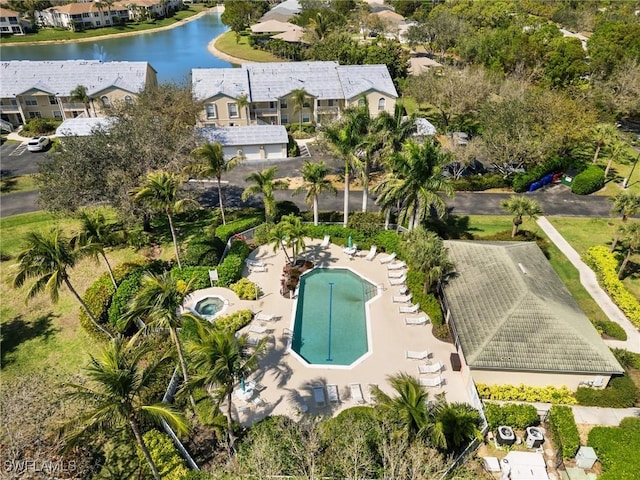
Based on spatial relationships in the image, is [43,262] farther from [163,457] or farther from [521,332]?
[521,332]

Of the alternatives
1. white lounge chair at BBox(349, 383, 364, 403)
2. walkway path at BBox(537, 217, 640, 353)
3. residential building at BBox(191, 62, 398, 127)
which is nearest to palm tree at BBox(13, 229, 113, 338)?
white lounge chair at BBox(349, 383, 364, 403)

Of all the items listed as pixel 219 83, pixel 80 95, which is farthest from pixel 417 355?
pixel 80 95

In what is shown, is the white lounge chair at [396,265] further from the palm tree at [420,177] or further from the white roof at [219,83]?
the white roof at [219,83]

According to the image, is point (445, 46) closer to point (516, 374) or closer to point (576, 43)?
point (576, 43)

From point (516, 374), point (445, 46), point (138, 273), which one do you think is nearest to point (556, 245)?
point (516, 374)

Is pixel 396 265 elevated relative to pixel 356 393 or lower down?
lower down
